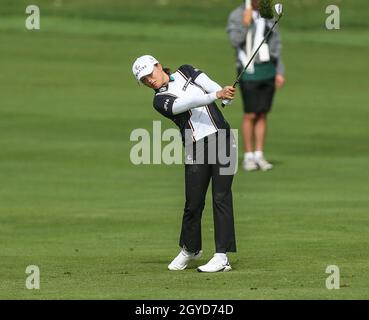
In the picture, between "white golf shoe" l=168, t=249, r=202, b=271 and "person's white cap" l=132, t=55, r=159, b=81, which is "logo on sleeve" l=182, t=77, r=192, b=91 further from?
"white golf shoe" l=168, t=249, r=202, b=271

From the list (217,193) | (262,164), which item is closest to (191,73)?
(217,193)

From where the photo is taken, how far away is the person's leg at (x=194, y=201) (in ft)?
43.6

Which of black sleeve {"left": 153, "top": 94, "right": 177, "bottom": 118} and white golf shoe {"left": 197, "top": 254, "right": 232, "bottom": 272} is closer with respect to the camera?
black sleeve {"left": 153, "top": 94, "right": 177, "bottom": 118}

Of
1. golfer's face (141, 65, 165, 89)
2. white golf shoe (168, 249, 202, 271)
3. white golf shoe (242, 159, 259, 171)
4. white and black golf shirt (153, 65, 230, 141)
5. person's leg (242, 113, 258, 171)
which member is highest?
golfer's face (141, 65, 165, 89)

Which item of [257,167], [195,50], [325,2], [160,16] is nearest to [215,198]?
[257,167]

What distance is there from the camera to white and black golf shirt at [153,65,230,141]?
516 inches

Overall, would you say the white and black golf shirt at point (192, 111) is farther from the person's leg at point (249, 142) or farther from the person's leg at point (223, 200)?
the person's leg at point (249, 142)

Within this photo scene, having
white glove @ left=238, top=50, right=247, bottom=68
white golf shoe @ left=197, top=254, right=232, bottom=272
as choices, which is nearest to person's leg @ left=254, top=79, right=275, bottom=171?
white glove @ left=238, top=50, right=247, bottom=68

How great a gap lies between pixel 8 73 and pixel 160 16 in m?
11.1

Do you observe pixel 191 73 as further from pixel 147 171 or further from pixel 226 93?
pixel 147 171

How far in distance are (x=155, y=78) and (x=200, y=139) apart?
700mm

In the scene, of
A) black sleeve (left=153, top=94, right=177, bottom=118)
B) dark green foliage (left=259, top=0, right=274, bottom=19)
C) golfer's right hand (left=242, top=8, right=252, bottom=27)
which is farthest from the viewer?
golfer's right hand (left=242, top=8, right=252, bottom=27)

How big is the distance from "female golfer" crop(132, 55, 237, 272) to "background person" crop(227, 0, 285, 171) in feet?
29.4

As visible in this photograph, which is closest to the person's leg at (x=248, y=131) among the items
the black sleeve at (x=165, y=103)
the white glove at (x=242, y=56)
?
the white glove at (x=242, y=56)
